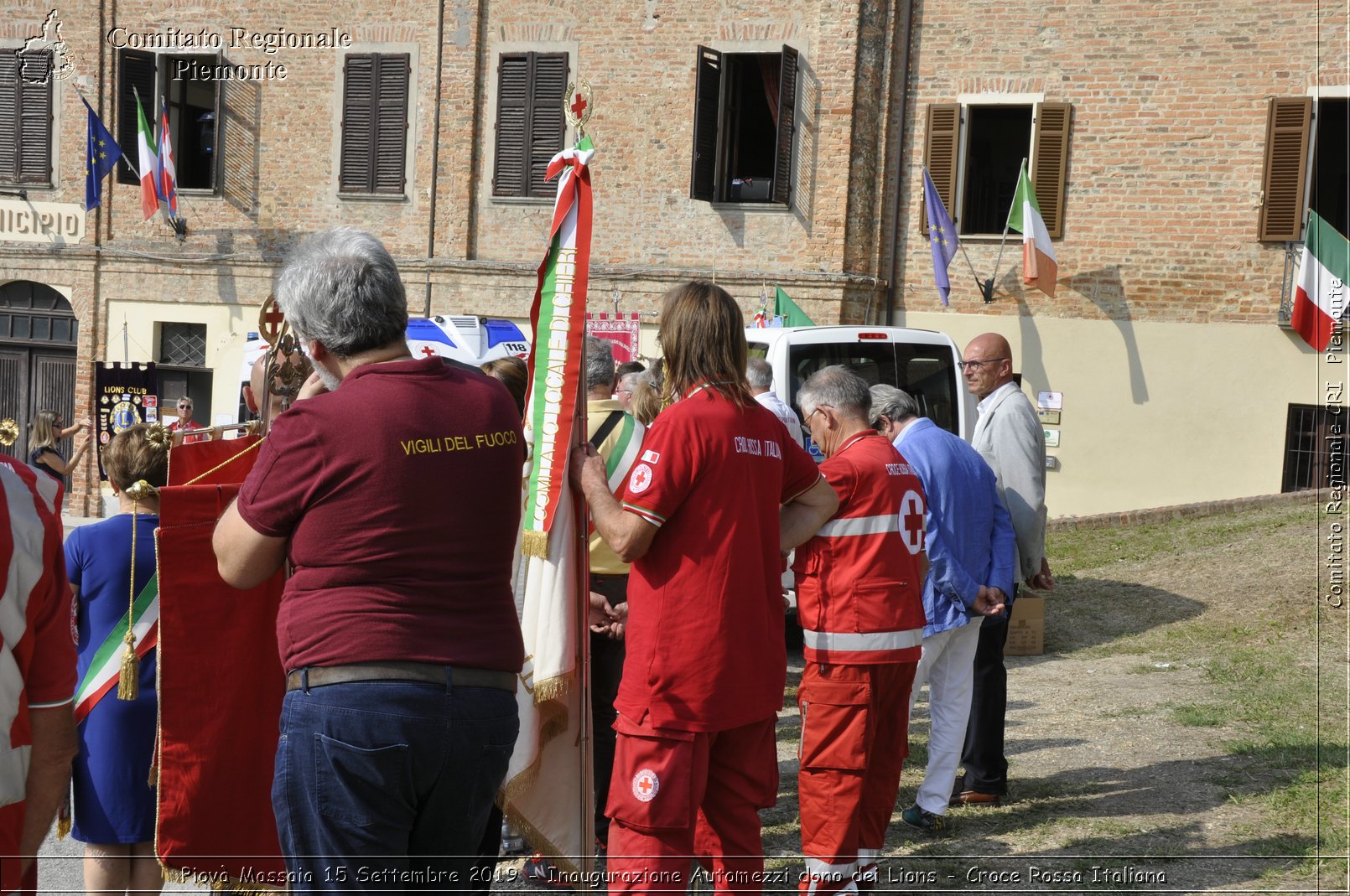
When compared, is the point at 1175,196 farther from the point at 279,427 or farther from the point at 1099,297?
the point at 279,427

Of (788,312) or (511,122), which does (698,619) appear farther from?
(511,122)

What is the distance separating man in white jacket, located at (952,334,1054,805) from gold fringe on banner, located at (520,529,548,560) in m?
2.97

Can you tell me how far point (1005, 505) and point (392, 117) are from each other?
49.4 feet

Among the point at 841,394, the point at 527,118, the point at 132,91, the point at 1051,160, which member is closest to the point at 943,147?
the point at 1051,160

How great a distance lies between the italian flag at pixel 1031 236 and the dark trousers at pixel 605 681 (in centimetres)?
1247

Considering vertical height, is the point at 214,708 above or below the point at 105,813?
above

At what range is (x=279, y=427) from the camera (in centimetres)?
289

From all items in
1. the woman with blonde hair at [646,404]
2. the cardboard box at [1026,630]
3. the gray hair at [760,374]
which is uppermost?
the gray hair at [760,374]

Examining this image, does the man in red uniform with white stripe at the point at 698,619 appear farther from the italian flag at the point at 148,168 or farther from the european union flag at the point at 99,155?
the european union flag at the point at 99,155

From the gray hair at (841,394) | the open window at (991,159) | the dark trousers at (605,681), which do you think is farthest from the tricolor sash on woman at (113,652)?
the open window at (991,159)

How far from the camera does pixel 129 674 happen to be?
12.6 feet

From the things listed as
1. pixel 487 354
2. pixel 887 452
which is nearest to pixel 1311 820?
pixel 887 452

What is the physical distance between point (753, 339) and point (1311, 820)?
6090 millimetres

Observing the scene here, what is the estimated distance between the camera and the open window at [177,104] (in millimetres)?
20344
